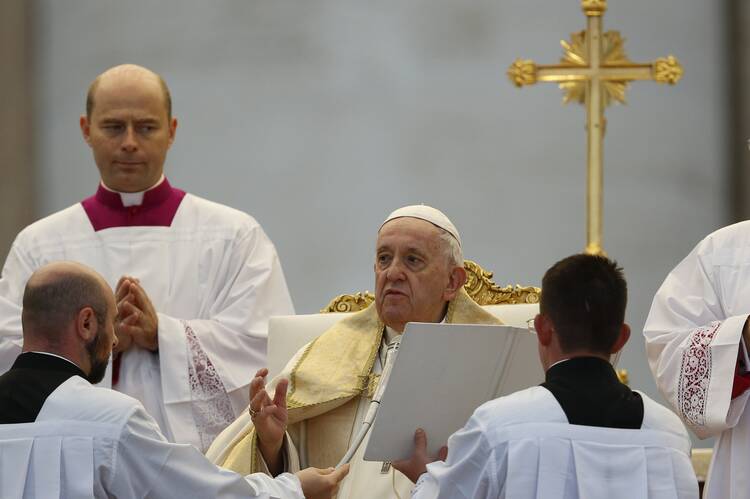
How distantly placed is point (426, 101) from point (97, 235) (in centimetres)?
298

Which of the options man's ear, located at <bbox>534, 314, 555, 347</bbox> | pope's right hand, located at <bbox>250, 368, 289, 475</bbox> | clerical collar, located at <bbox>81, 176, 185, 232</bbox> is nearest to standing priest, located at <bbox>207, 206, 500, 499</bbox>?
pope's right hand, located at <bbox>250, 368, 289, 475</bbox>

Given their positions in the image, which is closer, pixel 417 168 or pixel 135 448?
pixel 135 448

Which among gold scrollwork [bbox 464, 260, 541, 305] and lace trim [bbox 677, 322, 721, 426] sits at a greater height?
gold scrollwork [bbox 464, 260, 541, 305]

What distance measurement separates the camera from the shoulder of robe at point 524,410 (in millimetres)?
4457

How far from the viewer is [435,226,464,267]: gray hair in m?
6.10

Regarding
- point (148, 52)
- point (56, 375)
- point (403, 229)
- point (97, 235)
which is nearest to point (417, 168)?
point (148, 52)

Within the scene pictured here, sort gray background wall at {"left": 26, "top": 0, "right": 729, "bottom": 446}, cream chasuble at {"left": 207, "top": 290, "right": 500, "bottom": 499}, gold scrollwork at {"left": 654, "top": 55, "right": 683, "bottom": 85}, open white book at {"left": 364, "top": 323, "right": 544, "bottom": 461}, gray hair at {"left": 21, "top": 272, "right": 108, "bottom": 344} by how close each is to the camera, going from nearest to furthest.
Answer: gray hair at {"left": 21, "top": 272, "right": 108, "bottom": 344} → open white book at {"left": 364, "top": 323, "right": 544, "bottom": 461} → cream chasuble at {"left": 207, "top": 290, "right": 500, "bottom": 499} → gold scrollwork at {"left": 654, "top": 55, "right": 683, "bottom": 85} → gray background wall at {"left": 26, "top": 0, "right": 729, "bottom": 446}

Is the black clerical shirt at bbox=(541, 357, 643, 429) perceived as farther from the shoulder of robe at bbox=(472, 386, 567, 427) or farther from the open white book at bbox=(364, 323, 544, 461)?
the open white book at bbox=(364, 323, 544, 461)

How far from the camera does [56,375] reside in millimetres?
4754

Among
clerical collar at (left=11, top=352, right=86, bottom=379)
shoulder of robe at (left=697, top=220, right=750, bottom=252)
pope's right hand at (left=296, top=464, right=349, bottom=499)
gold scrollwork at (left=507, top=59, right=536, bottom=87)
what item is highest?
gold scrollwork at (left=507, top=59, right=536, bottom=87)

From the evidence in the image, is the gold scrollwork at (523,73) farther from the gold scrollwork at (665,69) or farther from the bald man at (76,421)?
the bald man at (76,421)

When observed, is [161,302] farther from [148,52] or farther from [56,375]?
[148,52]

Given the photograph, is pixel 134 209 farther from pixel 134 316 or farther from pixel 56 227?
pixel 134 316

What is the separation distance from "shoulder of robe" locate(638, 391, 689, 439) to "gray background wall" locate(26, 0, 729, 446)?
15.5ft
